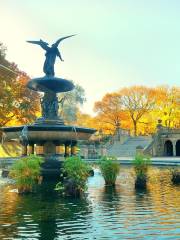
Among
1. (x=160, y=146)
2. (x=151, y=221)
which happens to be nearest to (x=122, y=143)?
(x=160, y=146)

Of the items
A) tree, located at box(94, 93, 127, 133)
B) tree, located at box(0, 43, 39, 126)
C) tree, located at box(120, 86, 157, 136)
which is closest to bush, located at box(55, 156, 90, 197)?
tree, located at box(0, 43, 39, 126)

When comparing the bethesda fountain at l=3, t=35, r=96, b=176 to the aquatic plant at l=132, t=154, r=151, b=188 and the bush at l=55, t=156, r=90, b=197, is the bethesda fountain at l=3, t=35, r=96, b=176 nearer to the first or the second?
the aquatic plant at l=132, t=154, r=151, b=188

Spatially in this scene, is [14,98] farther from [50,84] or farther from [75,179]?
[75,179]

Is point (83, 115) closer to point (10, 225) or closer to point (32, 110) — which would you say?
point (32, 110)

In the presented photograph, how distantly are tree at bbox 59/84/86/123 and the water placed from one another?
240 feet

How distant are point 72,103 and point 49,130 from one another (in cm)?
7081

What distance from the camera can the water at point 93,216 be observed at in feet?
23.6

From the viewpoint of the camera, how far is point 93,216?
8.81 metres

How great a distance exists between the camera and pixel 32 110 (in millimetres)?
53906

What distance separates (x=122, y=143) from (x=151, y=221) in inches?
1844

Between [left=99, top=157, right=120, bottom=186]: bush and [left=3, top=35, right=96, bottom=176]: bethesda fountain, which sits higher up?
[left=3, top=35, right=96, bottom=176]: bethesda fountain

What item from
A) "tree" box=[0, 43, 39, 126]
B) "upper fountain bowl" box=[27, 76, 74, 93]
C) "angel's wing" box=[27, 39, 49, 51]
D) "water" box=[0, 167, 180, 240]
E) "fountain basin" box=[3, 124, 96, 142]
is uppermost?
"tree" box=[0, 43, 39, 126]

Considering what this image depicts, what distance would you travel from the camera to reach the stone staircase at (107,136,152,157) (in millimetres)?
51969

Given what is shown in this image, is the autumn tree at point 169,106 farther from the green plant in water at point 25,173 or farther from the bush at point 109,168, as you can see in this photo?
the green plant in water at point 25,173
